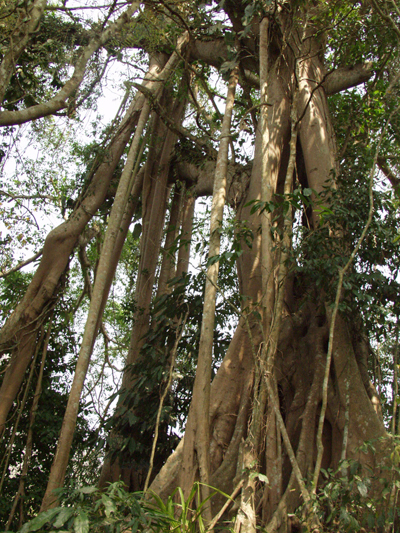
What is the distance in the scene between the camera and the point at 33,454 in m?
6.12

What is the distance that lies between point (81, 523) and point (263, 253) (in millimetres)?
2168

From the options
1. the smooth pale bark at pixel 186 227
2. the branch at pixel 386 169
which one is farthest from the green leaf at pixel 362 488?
the smooth pale bark at pixel 186 227

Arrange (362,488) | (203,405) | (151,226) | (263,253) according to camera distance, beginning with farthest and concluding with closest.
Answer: (151,226), (263,253), (203,405), (362,488)

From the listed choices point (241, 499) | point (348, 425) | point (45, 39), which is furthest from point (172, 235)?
point (241, 499)

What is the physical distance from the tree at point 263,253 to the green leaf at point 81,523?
921mm

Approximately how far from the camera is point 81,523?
81.7 inches

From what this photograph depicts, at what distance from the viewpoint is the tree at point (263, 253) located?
323 centimetres

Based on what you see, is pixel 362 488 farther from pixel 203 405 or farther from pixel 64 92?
pixel 64 92

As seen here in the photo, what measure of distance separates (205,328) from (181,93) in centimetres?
398

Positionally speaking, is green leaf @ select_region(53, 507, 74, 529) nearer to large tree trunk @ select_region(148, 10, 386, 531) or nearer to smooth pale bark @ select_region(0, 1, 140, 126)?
large tree trunk @ select_region(148, 10, 386, 531)

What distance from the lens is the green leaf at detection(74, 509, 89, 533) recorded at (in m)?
2.05

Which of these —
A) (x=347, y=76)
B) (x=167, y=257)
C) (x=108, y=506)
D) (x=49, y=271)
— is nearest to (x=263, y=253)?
(x=108, y=506)

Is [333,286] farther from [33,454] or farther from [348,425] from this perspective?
[33,454]

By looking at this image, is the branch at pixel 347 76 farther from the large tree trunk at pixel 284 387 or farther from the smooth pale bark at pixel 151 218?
the smooth pale bark at pixel 151 218
